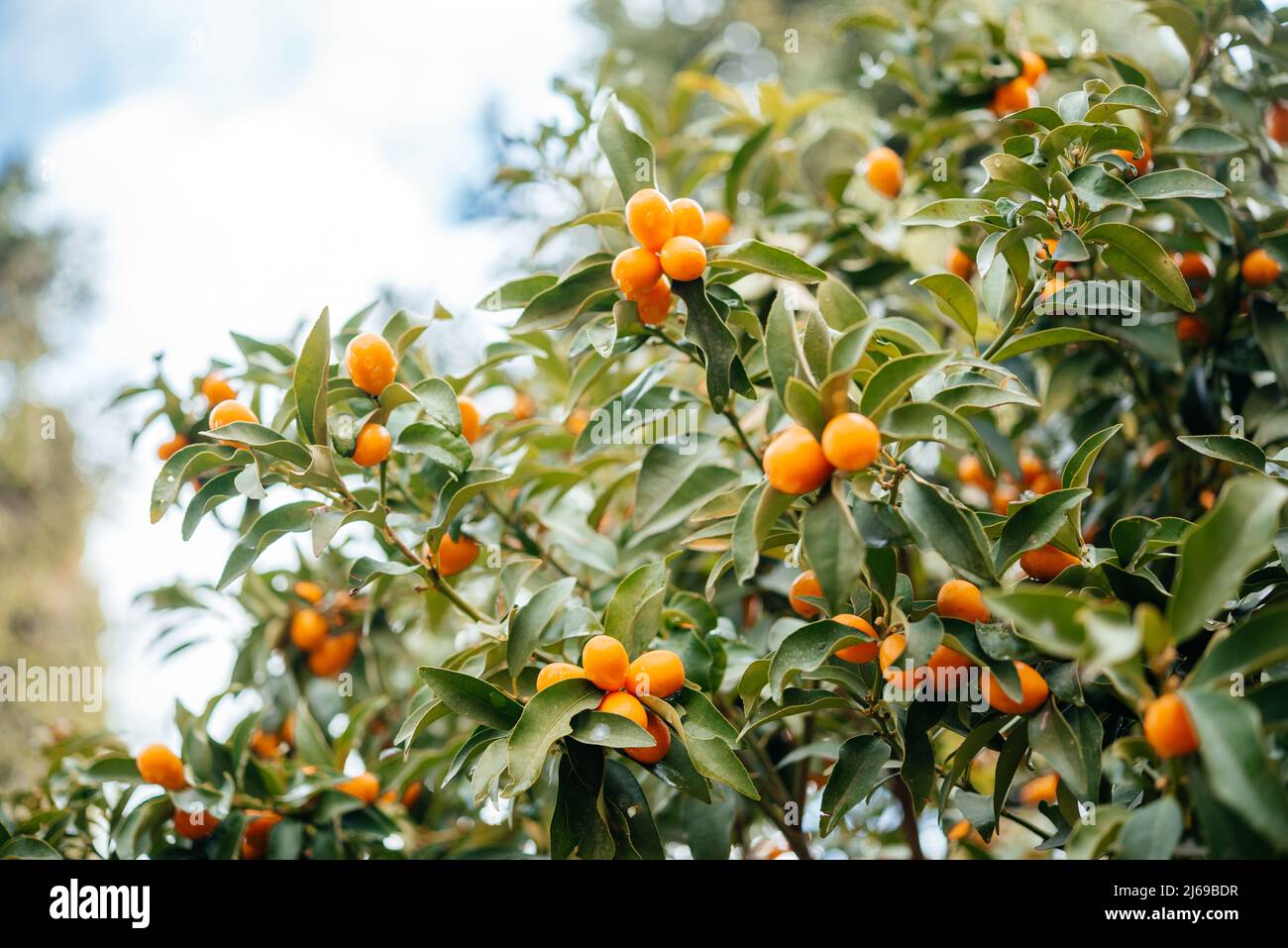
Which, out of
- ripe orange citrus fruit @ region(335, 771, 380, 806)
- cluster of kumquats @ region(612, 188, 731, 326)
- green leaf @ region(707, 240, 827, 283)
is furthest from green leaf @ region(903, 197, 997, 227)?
ripe orange citrus fruit @ region(335, 771, 380, 806)

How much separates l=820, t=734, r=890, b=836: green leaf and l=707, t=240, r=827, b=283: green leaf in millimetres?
412

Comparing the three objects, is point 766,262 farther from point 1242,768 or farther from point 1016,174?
point 1242,768

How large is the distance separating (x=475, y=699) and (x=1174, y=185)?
0.77 metres

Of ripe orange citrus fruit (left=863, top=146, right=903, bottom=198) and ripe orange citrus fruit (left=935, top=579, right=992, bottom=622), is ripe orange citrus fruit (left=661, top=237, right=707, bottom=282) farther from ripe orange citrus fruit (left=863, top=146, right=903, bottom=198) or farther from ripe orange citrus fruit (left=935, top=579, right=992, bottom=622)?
ripe orange citrus fruit (left=863, top=146, right=903, bottom=198)

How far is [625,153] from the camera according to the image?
2.89 ft

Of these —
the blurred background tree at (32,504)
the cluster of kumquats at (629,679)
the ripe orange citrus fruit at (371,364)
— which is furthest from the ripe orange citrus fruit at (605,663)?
the blurred background tree at (32,504)

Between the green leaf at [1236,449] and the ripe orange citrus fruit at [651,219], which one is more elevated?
the ripe orange citrus fruit at [651,219]

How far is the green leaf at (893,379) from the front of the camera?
650 millimetres

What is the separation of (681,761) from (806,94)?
116 centimetres

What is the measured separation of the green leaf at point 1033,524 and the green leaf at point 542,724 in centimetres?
34

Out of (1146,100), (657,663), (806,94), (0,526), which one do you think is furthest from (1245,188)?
(0,526)

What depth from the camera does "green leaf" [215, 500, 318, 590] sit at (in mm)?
812

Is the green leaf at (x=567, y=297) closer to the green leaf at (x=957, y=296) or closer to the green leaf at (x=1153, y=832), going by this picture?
the green leaf at (x=957, y=296)

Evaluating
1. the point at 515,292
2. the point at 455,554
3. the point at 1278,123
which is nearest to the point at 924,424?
the point at 515,292
